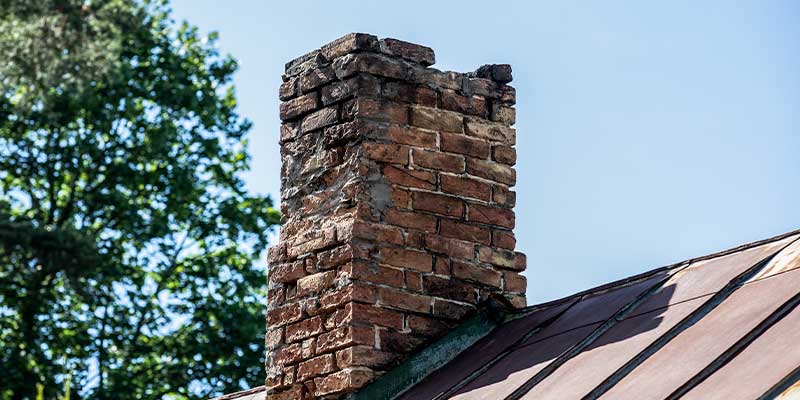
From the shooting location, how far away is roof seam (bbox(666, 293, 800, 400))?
12.8 feet

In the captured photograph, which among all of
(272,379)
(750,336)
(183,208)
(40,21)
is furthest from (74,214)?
(750,336)

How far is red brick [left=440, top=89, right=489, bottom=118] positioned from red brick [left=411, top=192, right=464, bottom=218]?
391mm

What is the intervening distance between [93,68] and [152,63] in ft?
4.63

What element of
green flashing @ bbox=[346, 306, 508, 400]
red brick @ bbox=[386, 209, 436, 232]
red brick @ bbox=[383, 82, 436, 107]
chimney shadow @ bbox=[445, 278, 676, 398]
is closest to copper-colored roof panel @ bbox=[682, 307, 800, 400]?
chimney shadow @ bbox=[445, 278, 676, 398]

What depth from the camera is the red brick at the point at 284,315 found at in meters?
5.86

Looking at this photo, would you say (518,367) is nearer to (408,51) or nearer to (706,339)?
(706,339)

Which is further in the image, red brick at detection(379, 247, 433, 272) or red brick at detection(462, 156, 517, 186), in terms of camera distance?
red brick at detection(462, 156, 517, 186)

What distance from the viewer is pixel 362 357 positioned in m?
5.48

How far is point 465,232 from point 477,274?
0.59ft

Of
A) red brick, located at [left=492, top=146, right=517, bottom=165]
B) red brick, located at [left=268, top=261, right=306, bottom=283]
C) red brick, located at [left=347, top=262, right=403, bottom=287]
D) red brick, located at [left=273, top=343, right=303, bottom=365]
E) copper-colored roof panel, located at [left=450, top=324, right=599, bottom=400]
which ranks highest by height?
red brick, located at [left=492, top=146, right=517, bottom=165]

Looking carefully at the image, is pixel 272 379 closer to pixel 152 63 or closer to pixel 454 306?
pixel 454 306

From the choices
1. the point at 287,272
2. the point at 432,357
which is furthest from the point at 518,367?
the point at 287,272

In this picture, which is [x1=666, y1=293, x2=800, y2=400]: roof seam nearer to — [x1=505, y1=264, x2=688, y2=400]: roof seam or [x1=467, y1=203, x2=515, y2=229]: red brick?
[x1=505, y1=264, x2=688, y2=400]: roof seam

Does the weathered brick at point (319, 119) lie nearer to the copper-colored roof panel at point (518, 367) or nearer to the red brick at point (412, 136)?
the red brick at point (412, 136)
